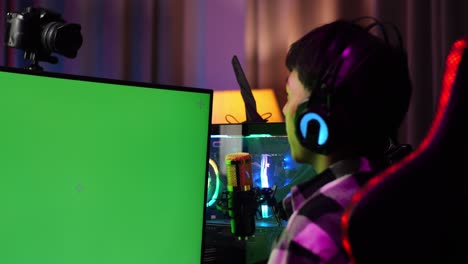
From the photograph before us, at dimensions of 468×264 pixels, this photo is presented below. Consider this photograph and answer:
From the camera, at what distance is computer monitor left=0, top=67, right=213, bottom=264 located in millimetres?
743

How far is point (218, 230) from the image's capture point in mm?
1216

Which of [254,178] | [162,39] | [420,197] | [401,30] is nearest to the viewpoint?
[420,197]

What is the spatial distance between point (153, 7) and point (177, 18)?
0.42 ft

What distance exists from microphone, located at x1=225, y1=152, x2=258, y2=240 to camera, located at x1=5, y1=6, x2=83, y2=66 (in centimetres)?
41

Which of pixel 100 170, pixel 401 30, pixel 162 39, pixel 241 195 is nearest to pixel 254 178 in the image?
pixel 241 195

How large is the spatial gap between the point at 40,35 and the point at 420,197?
90 cm

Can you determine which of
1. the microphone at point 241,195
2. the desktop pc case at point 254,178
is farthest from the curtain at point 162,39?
the microphone at point 241,195

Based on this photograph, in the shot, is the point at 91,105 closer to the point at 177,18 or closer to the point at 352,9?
the point at 352,9

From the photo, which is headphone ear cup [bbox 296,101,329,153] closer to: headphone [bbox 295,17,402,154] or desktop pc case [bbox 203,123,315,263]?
headphone [bbox 295,17,402,154]

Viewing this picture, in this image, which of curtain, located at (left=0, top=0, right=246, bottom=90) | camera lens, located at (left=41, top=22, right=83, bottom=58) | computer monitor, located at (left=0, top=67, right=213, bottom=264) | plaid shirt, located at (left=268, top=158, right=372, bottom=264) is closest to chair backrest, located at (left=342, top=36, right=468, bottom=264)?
plaid shirt, located at (left=268, top=158, right=372, bottom=264)

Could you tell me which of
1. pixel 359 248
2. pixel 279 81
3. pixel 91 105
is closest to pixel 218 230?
pixel 91 105

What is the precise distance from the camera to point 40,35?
1110 millimetres

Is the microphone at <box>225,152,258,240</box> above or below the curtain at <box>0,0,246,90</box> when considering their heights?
below

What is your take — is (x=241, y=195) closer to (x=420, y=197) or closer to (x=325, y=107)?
(x=325, y=107)
